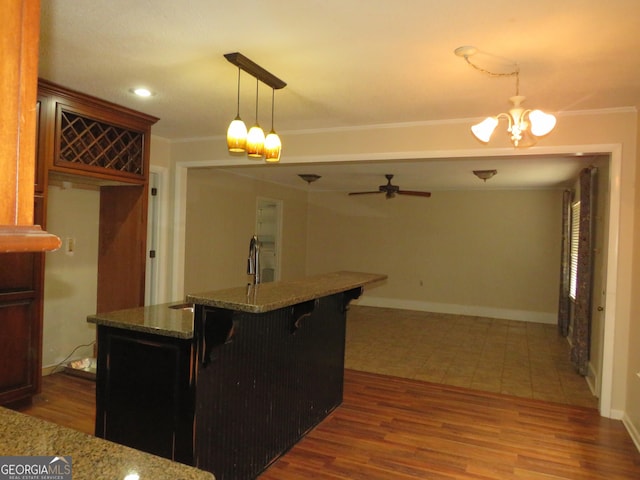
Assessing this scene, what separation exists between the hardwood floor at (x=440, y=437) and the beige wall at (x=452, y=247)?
4317mm

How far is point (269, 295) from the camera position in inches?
86.9

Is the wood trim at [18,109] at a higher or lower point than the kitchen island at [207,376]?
higher

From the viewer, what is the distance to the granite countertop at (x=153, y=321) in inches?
83.4

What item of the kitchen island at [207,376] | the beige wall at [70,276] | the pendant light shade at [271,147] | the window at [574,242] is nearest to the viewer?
the kitchen island at [207,376]

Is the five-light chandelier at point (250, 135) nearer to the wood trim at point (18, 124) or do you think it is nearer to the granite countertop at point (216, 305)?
the granite countertop at point (216, 305)

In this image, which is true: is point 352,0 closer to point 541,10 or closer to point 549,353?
point 541,10

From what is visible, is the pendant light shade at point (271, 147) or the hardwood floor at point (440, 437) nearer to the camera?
the hardwood floor at point (440, 437)

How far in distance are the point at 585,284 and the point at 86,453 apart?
4.86 meters

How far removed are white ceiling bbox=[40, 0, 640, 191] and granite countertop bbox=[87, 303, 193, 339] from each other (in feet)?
4.84

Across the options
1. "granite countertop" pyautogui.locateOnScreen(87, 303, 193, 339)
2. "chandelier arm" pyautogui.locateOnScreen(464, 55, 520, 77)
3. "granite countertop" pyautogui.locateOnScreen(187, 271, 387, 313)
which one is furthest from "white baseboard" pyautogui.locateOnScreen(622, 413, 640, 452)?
"granite countertop" pyautogui.locateOnScreen(87, 303, 193, 339)

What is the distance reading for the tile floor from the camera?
14.1 feet

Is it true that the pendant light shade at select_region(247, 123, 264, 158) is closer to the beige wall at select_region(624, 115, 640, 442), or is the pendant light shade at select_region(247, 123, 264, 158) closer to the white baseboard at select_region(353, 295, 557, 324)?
the beige wall at select_region(624, 115, 640, 442)

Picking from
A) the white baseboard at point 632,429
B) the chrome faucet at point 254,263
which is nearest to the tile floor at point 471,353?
the white baseboard at point 632,429

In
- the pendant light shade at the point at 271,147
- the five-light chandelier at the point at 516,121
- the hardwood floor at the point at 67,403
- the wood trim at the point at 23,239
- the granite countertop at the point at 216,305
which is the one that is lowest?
the hardwood floor at the point at 67,403
